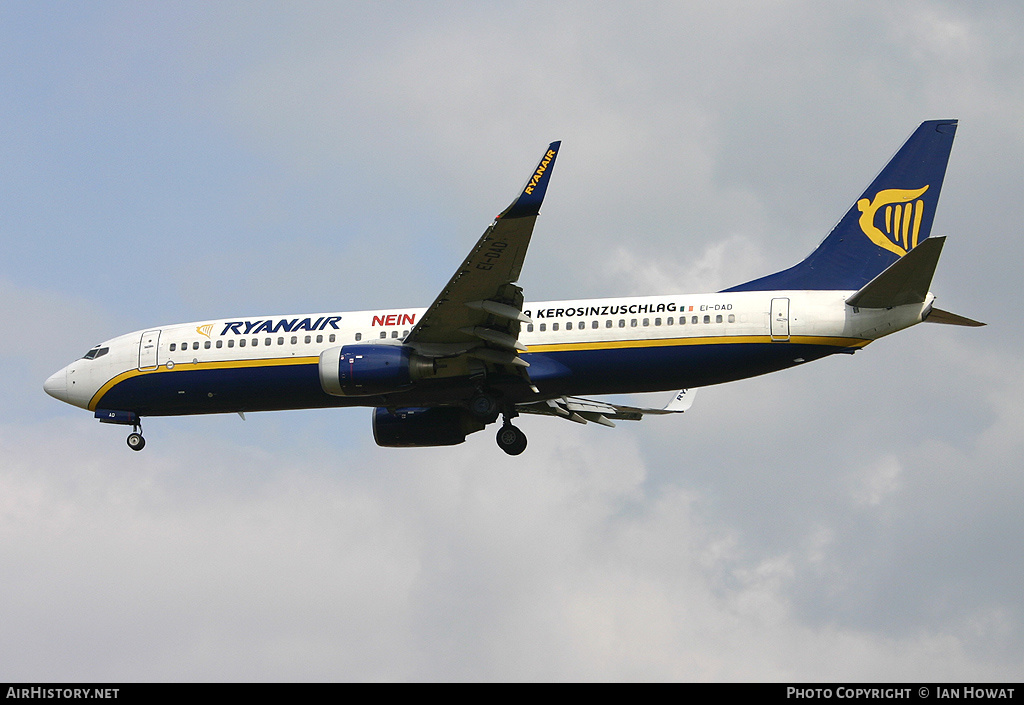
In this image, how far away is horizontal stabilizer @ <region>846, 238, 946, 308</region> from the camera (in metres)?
30.5

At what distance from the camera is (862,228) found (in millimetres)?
36125

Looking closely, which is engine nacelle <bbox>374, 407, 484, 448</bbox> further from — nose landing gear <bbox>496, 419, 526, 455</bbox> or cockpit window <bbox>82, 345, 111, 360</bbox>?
cockpit window <bbox>82, 345, 111, 360</bbox>

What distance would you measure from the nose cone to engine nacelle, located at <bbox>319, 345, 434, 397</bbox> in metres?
9.81

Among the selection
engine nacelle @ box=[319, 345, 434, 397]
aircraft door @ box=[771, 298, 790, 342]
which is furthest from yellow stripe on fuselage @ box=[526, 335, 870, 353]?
engine nacelle @ box=[319, 345, 434, 397]

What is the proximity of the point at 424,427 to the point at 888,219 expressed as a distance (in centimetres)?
1419

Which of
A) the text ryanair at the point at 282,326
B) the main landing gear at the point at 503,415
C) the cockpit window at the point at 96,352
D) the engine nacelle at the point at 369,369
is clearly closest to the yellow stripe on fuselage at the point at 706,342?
the main landing gear at the point at 503,415

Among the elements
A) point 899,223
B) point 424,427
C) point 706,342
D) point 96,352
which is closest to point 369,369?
point 424,427

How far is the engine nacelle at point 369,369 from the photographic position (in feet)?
108

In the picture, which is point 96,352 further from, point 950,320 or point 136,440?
point 950,320

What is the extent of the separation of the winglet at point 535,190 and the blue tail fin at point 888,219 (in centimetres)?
827

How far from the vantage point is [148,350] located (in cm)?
3756

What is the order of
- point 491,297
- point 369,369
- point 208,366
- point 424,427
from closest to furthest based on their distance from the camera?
point 491,297
point 369,369
point 208,366
point 424,427
